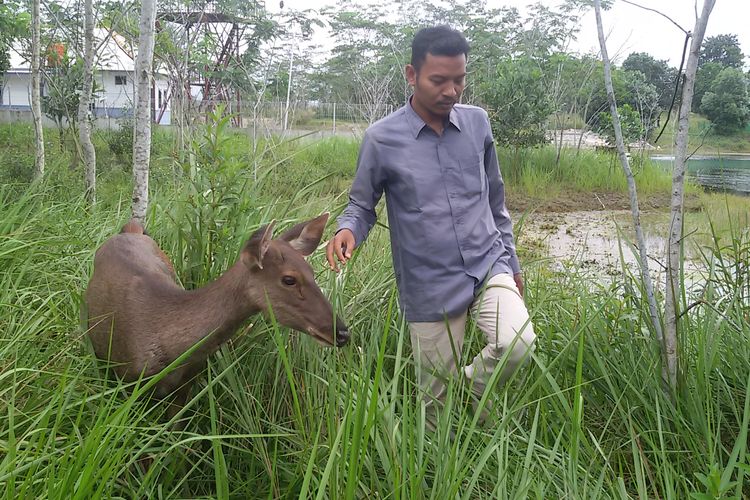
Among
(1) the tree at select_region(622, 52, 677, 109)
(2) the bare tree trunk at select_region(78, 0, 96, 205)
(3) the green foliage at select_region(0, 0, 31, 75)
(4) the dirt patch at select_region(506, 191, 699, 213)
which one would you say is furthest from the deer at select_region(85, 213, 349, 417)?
(4) the dirt patch at select_region(506, 191, 699, 213)

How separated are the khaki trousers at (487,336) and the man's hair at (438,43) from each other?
0.96 metres

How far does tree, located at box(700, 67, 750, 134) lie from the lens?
4.02 metres

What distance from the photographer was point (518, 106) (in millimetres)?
13438

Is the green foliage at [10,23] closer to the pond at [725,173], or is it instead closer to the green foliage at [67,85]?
the green foliage at [67,85]

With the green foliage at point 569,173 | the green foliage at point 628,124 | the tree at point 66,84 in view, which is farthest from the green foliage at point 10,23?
the green foliage at point 628,124

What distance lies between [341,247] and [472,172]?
0.70 meters

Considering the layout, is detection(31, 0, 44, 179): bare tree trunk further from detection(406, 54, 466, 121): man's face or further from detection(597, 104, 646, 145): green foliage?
detection(597, 104, 646, 145): green foliage

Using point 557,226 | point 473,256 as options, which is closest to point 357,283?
point 473,256

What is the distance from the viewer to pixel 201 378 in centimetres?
287

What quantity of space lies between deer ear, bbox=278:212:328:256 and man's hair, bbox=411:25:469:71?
31.6 inches

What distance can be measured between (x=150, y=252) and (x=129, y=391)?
661 mm

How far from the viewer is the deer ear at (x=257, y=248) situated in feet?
8.18

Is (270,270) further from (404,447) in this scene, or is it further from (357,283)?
(357,283)

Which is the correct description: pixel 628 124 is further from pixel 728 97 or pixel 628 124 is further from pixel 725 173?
pixel 728 97
